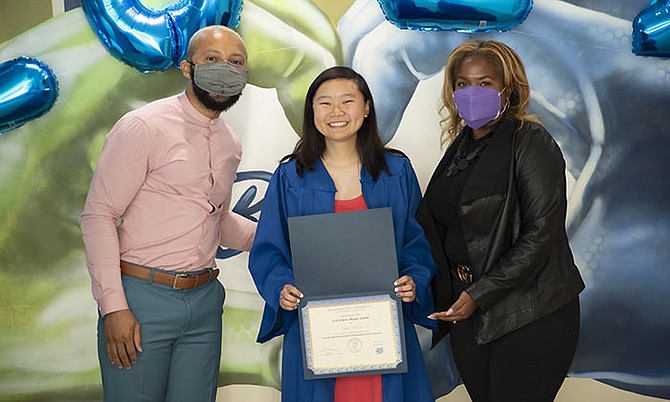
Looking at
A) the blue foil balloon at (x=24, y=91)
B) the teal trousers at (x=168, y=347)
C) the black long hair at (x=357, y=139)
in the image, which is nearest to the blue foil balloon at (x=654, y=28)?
the black long hair at (x=357, y=139)

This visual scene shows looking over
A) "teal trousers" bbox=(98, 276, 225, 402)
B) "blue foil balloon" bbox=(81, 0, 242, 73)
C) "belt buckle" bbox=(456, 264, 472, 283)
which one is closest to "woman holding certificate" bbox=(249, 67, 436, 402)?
"belt buckle" bbox=(456, 264, 472, 283)

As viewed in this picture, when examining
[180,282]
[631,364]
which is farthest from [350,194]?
[631,364]

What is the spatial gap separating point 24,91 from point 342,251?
185 centimetres

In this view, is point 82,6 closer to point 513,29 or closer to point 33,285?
point 33,285

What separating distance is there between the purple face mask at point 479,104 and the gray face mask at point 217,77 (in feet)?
2.69

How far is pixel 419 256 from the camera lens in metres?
2.83

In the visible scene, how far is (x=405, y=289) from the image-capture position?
8.73 feet

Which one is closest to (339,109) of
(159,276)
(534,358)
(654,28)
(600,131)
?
(159,276)

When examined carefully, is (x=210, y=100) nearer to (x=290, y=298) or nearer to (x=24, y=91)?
(x=290, y=298)

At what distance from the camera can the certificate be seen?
262cm

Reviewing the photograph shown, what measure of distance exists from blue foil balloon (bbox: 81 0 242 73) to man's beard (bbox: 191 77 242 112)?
28.8 inches

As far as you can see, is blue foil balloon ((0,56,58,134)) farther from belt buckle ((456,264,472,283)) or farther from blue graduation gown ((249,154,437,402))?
belt buckle ((456,264,472,283))

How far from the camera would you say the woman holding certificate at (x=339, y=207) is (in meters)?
2.77

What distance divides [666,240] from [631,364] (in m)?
0.64
